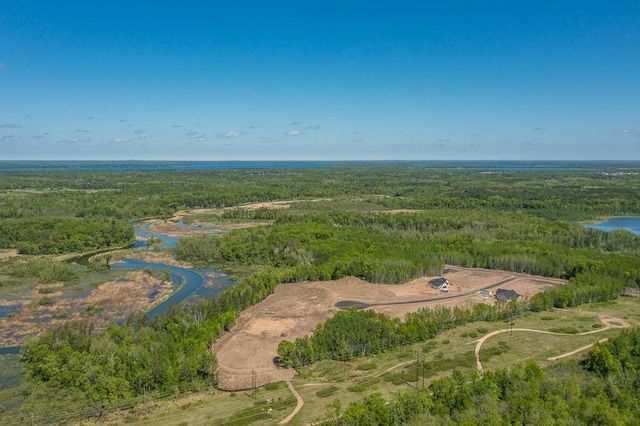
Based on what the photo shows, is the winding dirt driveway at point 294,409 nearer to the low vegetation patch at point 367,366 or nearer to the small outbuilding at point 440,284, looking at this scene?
the low vegetation patch at point 367,366

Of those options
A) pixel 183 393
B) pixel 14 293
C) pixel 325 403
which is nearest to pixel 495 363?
pixel 325 403

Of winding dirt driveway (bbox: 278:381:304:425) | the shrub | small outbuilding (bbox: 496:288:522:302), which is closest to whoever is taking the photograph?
winding dirt driveway (bbox: 278:381:304:425)

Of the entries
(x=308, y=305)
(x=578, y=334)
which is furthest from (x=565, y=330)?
(x=308, y=305)

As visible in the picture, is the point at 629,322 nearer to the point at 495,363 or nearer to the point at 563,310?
the point at 563,310

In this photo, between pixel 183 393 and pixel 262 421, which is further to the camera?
pixel 183 393

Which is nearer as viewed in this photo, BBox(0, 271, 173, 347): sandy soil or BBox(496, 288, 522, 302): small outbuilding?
BBox(0, 271, 173, 347): sandy soil

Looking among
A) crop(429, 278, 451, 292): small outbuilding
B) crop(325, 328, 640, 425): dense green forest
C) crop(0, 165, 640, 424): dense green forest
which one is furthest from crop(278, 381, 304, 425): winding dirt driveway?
crop(429, 278, 451, 292): small outbuilding

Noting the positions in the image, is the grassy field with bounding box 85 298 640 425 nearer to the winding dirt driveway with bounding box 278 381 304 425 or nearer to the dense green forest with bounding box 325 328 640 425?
the winding dirt driveway with bounding box 278 381 304 425
